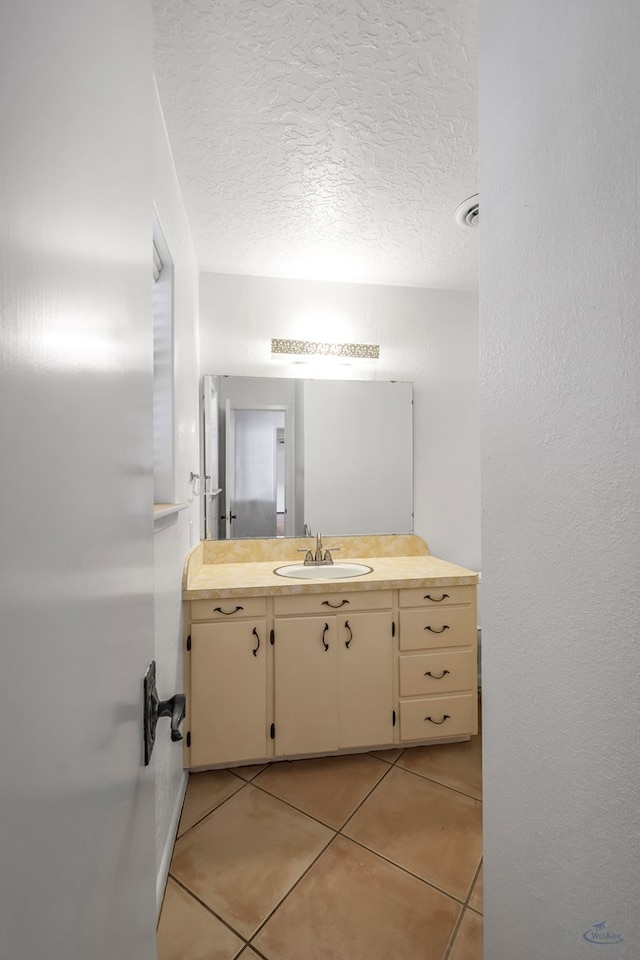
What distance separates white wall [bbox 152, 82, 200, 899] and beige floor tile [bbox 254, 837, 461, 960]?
431 millimetres

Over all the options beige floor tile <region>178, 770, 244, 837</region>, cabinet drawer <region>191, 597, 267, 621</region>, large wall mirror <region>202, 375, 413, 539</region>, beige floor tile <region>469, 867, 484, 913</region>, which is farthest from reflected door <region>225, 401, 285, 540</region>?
beige floor tile <region>469, 867, 484, 913</region>

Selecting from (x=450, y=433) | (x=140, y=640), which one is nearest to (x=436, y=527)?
(x=450, y=433)

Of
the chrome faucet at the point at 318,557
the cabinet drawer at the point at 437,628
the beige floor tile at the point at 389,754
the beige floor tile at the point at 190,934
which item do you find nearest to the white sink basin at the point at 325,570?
the chrome faucet at the point at 318,557

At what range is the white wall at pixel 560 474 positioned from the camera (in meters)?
0.72

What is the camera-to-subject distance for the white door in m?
0.28

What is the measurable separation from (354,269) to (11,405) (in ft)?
9.21

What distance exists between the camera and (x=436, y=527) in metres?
3.07

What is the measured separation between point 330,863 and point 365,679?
0.76 m

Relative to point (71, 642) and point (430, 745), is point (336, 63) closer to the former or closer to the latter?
point (71, 642)

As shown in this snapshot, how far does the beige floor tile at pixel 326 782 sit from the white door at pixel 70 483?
1.51 metres

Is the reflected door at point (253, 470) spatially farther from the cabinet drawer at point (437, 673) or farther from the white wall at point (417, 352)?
the cabinet drawer at point (437, 673)

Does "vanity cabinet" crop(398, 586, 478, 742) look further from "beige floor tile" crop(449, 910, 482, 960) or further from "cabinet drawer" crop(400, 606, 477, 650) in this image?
"beige floor tile" crop(449, 910, 482, 960)

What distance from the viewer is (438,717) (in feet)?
7.66

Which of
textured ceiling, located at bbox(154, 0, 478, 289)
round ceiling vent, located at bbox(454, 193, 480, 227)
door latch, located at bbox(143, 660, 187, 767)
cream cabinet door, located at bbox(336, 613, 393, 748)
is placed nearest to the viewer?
door latch, located at bbox(143, 660, 187, 767)
